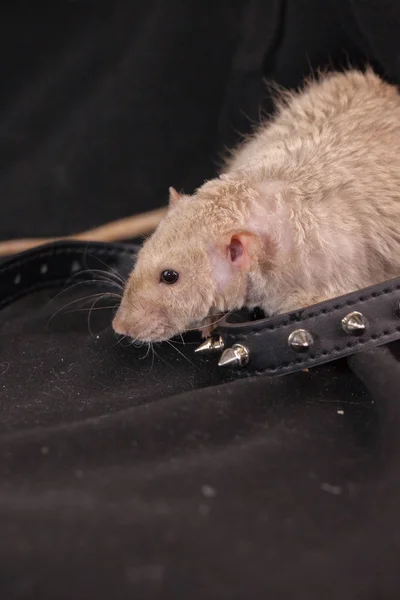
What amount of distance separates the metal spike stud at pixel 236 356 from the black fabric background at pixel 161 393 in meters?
0.06

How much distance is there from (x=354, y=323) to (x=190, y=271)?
1.04 ft

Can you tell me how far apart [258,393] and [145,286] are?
336 millimetres

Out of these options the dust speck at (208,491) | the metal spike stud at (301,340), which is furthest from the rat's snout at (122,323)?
the dust speck at (208,491)

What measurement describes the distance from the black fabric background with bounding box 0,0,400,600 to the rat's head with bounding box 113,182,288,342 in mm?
78

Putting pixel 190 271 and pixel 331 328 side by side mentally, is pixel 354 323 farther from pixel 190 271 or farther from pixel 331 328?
pixel 190 271

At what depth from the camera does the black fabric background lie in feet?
2.56

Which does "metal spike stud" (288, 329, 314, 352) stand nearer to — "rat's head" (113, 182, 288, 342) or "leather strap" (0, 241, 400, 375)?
"leather strap" (0, 241, 400, 375)

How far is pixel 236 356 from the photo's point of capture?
1157mm

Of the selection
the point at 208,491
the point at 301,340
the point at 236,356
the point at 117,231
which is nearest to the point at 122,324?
the point at 236,356

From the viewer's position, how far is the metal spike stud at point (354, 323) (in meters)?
1.10

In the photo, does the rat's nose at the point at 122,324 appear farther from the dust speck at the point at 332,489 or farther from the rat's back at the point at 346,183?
the dust speck at the point at 332,489

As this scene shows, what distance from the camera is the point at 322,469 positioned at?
0.91 metres

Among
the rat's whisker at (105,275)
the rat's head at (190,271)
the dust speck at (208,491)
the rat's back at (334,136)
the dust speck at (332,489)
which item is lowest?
the dust speck at (332,489)

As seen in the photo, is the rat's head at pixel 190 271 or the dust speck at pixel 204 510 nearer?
the dust speck at pixel 204 510
